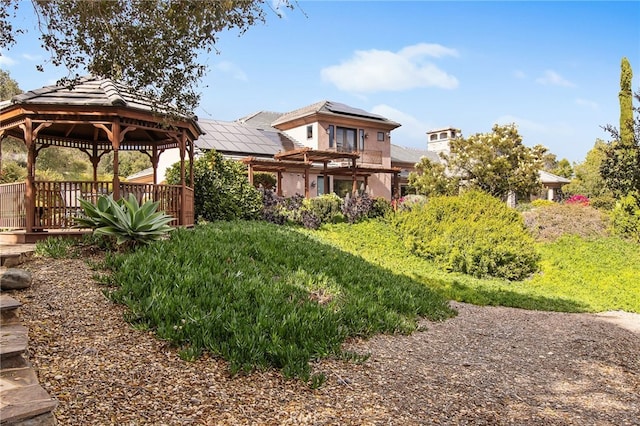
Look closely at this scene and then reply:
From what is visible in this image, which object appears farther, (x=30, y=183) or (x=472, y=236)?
(x=472, y=236)

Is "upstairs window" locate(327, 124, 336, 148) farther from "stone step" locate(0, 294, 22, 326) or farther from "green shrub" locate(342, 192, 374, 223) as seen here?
"stone step" locate(0, 294, 22, 326)

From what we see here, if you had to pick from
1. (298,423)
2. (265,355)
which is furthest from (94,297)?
(298,423)

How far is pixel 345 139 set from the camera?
30031mm

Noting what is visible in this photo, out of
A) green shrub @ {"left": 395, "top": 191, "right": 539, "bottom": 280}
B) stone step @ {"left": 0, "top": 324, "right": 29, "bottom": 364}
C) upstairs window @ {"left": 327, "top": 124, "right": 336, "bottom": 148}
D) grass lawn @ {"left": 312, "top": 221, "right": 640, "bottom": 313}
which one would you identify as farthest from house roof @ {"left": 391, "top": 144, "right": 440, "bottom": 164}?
stone step @ {"left": 0, "top": 324, "right": 29, "bottom": 364}

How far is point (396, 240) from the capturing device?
17219mm

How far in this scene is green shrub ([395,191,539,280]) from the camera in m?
13.7

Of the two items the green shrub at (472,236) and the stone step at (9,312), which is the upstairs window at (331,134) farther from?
the stone step at (9,312)

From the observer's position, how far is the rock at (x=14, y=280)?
547 centimetres

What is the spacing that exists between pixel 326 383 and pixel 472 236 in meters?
11.9

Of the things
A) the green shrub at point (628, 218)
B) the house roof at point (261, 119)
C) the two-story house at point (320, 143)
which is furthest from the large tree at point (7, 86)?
the green shrub at point (628, 218)

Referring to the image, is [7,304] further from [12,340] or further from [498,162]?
[498,162]

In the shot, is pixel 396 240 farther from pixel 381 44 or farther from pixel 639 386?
pixel 639 386

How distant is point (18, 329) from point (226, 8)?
4114 mm

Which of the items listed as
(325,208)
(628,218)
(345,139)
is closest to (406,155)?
(345,139)
